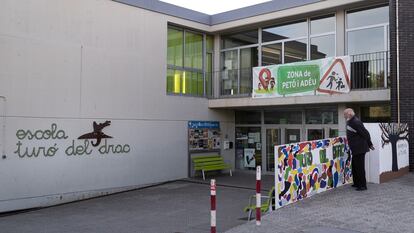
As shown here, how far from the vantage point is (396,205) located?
782 centimetres

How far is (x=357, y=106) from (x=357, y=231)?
8526 millimetres

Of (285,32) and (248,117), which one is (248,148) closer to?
(248,117)

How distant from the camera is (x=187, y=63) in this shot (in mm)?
16266

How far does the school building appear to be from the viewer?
37.9ft

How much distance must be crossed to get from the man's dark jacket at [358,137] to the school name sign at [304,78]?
408 centimetres

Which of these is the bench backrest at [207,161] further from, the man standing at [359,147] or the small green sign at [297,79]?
the man standing at [359,147]

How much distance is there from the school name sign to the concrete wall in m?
2.95

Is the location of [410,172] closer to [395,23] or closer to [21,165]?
[395,23]

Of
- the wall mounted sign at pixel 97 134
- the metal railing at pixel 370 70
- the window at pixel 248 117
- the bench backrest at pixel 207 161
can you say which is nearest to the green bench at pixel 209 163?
the bench backrest at pixel 207 161

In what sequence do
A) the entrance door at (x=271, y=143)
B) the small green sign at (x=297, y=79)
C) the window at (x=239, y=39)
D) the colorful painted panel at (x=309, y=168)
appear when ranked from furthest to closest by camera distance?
1. the window at (x=239, y=39)
2. the entrance door at (x=271, y=143)
3. the small green sign at (x=297, y=79)
4. the colorful painted panel at (x=309, y=168)

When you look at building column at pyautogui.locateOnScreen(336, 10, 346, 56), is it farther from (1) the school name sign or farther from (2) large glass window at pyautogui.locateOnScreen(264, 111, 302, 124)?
(2) large glass window at pyautogui.locateOnScreen(264, 111, 302, 124)

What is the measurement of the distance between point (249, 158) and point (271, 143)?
1188 mm

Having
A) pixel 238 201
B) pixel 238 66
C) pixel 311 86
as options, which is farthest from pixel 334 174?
pixel 238 66

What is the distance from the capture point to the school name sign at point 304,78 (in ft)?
43.2
